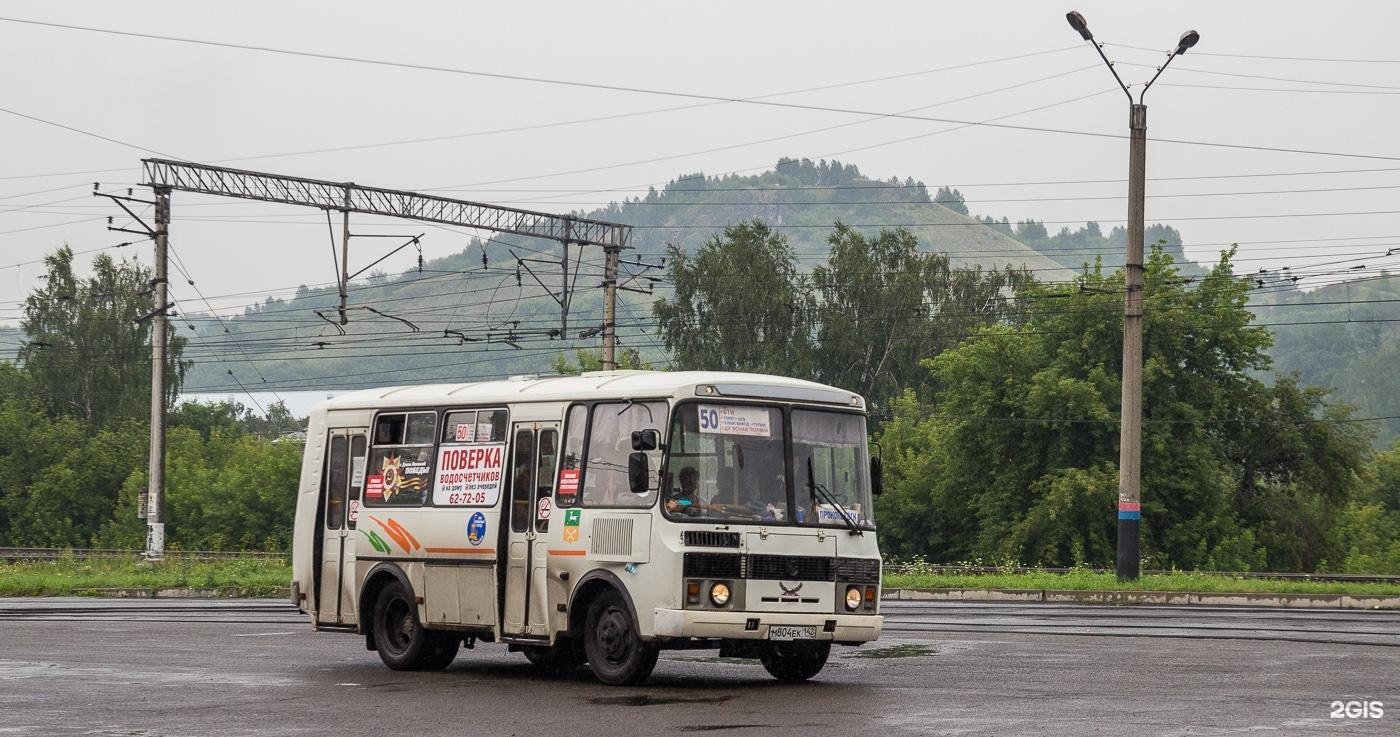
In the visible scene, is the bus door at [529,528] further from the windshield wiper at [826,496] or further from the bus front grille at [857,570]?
the bus front grille at [857,570]

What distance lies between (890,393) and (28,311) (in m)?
47.6

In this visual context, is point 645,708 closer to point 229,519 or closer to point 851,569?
point 851,569

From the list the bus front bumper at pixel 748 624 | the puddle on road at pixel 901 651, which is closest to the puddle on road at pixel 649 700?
the bus front bumper at pixel 748 624

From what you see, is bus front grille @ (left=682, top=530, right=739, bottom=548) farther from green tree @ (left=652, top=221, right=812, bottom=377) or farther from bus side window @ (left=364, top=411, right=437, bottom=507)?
green tree @ (left=652, top=221, right=812, bottom=377)

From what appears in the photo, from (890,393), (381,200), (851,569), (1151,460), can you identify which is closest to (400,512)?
(851,569)

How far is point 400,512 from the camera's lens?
57.5ft

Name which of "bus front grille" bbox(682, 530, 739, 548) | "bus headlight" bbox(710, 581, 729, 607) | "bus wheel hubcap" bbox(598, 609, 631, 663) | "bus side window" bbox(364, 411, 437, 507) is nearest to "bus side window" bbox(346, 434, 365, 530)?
"bus side window" bbox(364, 411, 437, 507)

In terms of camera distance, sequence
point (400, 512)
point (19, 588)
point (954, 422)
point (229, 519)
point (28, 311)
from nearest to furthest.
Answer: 1. point (400, 512)
2. point (19, 588)
3. point (954, 422)
4. point (229, 519)
5. point (28, 311)

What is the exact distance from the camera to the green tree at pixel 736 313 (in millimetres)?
82250

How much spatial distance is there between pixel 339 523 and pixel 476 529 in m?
2.44

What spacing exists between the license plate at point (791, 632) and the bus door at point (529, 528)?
84.9 inches

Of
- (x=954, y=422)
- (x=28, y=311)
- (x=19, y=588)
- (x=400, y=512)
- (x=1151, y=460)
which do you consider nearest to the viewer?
(x=400, y=512)

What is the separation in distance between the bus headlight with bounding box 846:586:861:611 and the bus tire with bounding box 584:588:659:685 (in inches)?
67.8

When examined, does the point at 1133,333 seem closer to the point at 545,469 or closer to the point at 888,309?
the point at 545,469
